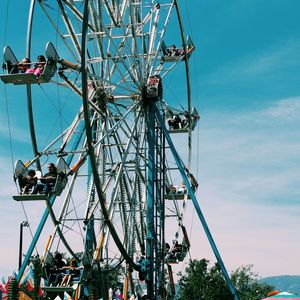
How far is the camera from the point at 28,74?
1875 centimetres

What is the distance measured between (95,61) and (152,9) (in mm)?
4276

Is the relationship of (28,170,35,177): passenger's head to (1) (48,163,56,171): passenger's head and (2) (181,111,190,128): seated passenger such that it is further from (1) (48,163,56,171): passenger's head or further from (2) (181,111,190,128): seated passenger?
(2) (181,111,190,128): seated passenger

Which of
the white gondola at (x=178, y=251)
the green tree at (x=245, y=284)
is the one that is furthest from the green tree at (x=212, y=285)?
the white gondola at (x=178, y=251)

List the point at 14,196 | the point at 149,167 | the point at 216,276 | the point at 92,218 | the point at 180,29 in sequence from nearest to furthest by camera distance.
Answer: the point at 14,196, the point at 92,218, the point at 149,167, the point at 180,29, the point at 216,276

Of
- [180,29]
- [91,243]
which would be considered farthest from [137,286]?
[180,29]

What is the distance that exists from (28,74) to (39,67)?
0.45m

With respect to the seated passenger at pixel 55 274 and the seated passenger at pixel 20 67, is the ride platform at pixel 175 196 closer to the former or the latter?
the seated passenger at pixel 55 274

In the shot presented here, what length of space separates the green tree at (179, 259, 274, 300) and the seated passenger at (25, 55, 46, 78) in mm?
44020

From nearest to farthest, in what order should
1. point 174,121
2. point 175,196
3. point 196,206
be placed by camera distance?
point 196,206 → point 175,196 → point 174,121

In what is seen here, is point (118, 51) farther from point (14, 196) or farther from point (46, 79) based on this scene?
point (14, 196)

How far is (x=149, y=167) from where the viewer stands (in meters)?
23.8

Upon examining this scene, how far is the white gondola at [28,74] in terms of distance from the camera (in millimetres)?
18750

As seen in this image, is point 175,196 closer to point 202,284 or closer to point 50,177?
point 50,177

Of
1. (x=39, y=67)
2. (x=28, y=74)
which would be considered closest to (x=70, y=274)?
(x=28, y=74)
